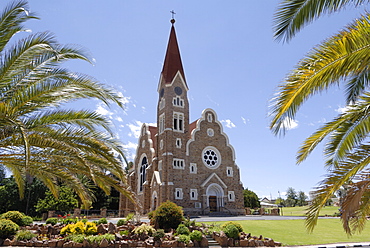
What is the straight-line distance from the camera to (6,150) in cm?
822

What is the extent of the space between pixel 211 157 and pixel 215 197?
4.77m

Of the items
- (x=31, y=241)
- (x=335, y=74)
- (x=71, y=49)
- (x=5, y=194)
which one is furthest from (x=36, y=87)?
(x=5, y=194)

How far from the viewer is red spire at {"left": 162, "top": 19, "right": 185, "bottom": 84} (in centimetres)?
3694

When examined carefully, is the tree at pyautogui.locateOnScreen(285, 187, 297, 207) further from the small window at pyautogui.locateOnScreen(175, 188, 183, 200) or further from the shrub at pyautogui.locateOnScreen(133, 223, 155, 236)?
the shrub at pyautogui.locateOnScreen(133, 223, 155, 236)

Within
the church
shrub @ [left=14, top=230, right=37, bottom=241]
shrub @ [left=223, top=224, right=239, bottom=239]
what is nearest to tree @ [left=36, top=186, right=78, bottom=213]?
the church

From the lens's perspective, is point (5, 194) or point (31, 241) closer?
point (31, 241)

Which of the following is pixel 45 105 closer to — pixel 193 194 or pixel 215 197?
pixel 193 194

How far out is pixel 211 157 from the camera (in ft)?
118

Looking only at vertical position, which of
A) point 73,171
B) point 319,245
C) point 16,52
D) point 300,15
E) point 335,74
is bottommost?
point 319,245

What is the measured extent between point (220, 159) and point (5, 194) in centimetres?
2788

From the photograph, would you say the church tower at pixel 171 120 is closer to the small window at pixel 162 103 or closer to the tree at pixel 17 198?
the small window at pixel 162 103

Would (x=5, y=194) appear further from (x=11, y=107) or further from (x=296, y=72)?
(x=296, y=72)

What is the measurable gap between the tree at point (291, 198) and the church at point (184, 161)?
6021 centimetres

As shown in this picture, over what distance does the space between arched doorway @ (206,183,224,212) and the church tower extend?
14.2ft
